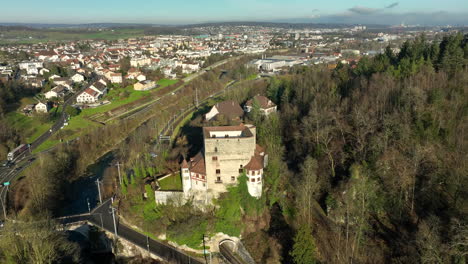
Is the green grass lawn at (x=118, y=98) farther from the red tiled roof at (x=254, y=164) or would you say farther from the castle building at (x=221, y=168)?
the red tiled roof at (x=254, y=164)

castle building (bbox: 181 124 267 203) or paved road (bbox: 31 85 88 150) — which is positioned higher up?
castle building (bbox: 181 124 267 203)

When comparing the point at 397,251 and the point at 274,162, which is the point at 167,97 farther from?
the point at 397,251

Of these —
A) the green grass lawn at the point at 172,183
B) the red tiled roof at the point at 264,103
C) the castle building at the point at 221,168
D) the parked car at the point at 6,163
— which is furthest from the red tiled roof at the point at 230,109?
the parked car at the point at 6,163

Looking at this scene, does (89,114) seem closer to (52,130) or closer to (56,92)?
(52,130)

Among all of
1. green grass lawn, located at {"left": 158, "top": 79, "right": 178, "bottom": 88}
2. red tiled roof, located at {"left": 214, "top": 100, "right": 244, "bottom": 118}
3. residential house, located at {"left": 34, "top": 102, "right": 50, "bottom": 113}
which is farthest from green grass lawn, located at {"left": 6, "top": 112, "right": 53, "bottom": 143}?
green grass lawn, located at {"left": 158, "top": 79, "right": 178, "bottom": 88}

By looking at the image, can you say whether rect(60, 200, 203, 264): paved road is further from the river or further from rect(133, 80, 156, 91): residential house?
rect(133, 80, 156, 91): residential house

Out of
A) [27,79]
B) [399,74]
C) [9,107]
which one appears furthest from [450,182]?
[27,79]
